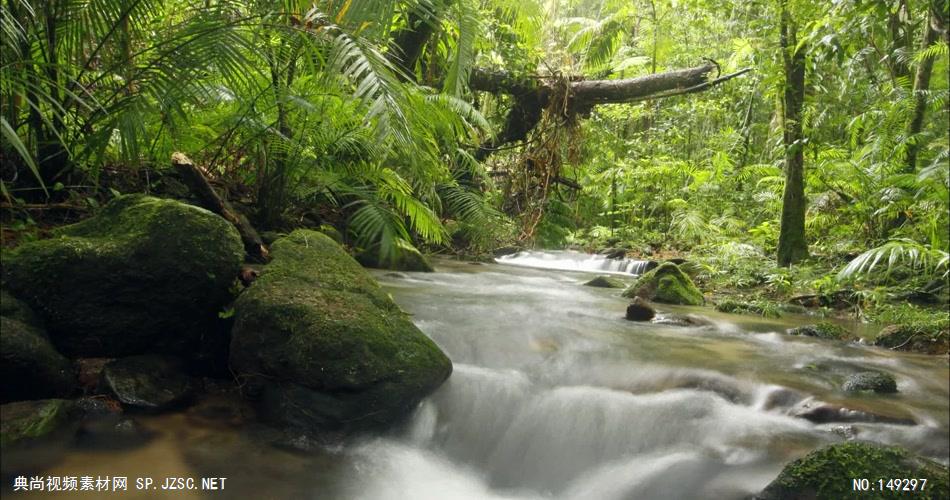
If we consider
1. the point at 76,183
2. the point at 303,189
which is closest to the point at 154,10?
the point at 76,183

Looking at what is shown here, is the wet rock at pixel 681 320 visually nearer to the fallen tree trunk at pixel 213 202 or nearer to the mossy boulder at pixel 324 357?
the mossy boulder at pixel 324 357

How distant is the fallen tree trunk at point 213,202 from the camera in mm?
3840

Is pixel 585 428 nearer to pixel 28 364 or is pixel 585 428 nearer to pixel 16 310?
pixel 28 364

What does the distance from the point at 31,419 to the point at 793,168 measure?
751 cm

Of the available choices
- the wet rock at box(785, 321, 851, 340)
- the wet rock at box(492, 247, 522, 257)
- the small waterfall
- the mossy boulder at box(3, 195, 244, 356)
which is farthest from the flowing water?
the wet rock at box(492, 247, 522, 257)

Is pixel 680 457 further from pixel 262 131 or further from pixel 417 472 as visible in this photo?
pixel 262 131

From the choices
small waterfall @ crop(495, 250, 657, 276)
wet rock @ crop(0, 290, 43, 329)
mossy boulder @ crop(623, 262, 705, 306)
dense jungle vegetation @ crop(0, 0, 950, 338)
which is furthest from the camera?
small waterfall @ crop(495, 250, 657, 276)

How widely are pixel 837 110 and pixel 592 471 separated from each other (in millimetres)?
10511

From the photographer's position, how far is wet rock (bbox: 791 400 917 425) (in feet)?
9.46

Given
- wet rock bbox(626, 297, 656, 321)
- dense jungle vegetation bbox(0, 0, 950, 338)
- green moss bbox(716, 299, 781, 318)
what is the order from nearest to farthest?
1. dense jungle vegetation bbox(0, 0, 950, 338)
2. wet rock bbox(626, 297, 656, 321)
3. green moss bbox(716, 299, 781, 318)

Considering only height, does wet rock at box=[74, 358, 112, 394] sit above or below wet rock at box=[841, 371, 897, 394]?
below

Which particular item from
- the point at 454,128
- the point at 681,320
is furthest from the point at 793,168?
the point at 454,128

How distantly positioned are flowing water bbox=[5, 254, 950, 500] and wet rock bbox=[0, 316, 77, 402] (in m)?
0.46

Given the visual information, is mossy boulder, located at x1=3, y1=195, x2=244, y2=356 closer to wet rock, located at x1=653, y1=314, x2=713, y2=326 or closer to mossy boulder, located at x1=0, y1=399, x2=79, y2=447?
mossy boulder, located at x1=0, y1=399, x2=79, y2=447
